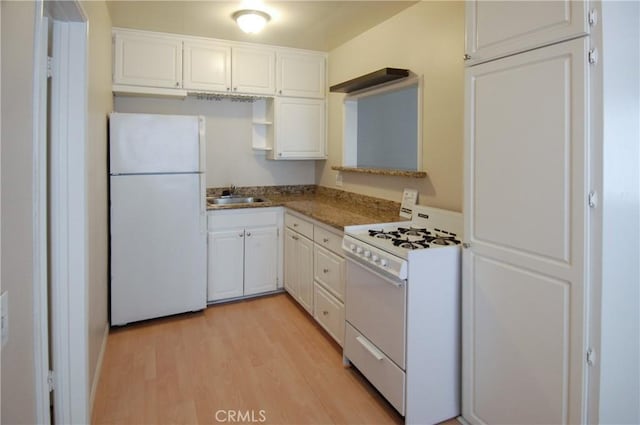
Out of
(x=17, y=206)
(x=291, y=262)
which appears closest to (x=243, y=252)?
(x=291, y=262)

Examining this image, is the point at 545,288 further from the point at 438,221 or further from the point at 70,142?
the point at 70,142

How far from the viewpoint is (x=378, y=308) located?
2.19 m

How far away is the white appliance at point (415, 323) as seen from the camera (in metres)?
1.97

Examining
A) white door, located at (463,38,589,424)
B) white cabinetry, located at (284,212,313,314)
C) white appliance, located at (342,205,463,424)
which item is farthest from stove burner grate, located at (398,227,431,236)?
white cabinetry, located at (284,212,313,314)

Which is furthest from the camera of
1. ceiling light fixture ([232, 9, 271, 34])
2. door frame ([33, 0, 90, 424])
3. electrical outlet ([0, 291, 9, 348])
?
ceiling light fixture ([232, 9, 271, 34])

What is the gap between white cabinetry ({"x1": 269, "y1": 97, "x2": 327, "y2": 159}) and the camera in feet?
13.3

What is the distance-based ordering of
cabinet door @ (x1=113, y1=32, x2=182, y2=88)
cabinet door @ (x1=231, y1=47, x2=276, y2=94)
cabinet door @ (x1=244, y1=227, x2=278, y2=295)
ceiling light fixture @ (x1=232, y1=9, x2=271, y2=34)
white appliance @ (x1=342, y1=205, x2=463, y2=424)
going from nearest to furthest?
white appliance @ (x1=342, y1=205, x2=463, y2=424), ceiling light fixture @ (x1=232, y1=9, x2=271, y2=34), cabinet door @ (x1=113, y1=32, x2=182, y2=88), cabinet door @ (x1=244, y1=227, x2=278, y2=295), cabinet door @ (x1=231, y1=47, x2=276, y2=94)

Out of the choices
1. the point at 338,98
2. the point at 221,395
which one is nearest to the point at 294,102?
the point at 338,98

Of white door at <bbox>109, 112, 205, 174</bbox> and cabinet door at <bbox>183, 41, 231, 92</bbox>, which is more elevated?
cabinet door at <bbox>183, 41, 231, 92</bbox>

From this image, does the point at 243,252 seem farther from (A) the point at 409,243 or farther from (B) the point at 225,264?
(A) the point at 409,243

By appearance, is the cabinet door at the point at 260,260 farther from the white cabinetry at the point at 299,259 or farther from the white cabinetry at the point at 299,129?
the white cabinetry at the point at 299,129

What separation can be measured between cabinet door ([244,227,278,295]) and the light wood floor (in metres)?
0.41

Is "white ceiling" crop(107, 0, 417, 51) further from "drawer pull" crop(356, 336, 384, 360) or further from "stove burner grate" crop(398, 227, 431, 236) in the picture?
"drawer pull" crop(356, 336, 384, 360)

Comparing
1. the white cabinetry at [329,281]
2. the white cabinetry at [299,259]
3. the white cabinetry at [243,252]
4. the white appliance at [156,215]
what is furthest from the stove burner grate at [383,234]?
the white appliance at [156,215]
